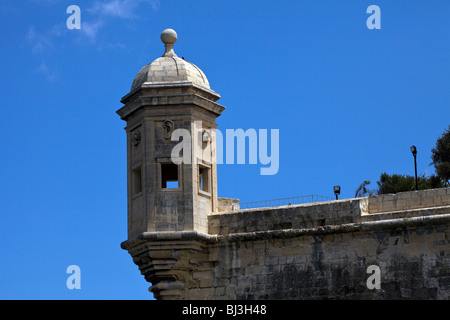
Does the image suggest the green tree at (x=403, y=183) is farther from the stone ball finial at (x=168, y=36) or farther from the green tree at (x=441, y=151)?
the stone ball finial at (x=168, y=36)

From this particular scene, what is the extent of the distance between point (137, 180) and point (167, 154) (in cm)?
117

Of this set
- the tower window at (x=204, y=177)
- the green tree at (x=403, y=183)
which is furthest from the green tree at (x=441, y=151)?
the tower window at (x=204, y=177)

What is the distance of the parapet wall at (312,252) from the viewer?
21953 mm

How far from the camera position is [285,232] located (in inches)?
922

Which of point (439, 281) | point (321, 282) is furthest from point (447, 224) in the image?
point (321, 282)

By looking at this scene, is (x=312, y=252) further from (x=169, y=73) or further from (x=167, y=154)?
(x=169, y=73)

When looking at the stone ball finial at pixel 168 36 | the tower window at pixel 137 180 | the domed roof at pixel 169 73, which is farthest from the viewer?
the stone ball finial at pixel 168 36

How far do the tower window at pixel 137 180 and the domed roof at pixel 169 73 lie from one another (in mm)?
1982

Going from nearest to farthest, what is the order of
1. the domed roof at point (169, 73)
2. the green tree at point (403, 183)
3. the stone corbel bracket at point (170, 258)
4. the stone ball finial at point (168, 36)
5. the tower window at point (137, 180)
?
the stone corbel bracket at point (170, 258) → the domed roof at point (169, 73) → the tower window at point (137, 180) → the stone ball finial at point (168, 36) → the green tree at point (403, 183)

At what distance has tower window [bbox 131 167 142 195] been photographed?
81.8 feet

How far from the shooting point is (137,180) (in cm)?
2503
